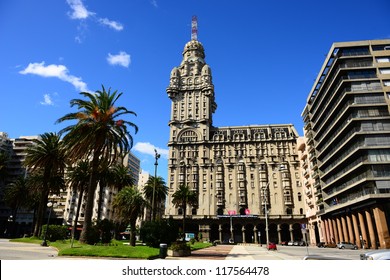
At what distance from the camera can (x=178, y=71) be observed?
111 meters

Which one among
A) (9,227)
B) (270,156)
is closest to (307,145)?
(270,156)

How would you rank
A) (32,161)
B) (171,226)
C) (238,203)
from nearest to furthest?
(171,226), (32,161), (238,203)

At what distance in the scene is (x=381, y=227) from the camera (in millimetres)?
41656

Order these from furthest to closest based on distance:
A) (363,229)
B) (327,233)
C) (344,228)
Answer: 1. (327,233)
2. (344,228)
3. (363,229)

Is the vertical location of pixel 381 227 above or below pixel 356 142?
below

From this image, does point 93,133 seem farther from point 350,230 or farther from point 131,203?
point 350,230

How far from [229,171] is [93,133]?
7037 cm

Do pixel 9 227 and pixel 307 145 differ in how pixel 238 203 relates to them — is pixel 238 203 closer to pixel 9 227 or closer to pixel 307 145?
pixel 307 145

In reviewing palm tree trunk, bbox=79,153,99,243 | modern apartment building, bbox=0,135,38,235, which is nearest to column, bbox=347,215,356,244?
palm tree trunk, bbox=79,153,99,243

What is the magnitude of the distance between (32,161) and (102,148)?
18955 millimetres

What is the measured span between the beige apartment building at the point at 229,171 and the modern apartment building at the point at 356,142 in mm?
23151

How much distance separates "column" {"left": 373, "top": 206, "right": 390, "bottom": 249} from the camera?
134ft

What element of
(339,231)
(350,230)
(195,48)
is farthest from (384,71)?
(195,48)
